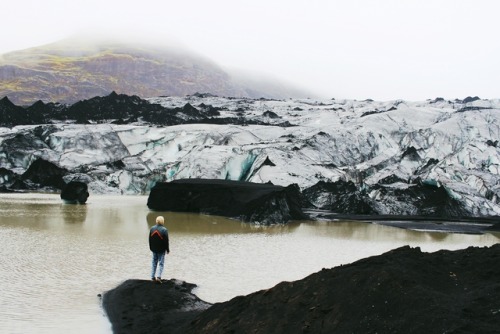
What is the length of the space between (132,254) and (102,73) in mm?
99423

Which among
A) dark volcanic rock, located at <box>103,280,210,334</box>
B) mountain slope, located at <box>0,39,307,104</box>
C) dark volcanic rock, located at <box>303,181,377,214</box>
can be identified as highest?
mountain slope, located at <box>0,39,307,104</box>

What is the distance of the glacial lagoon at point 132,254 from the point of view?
7.72 meters

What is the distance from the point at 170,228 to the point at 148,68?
326ft

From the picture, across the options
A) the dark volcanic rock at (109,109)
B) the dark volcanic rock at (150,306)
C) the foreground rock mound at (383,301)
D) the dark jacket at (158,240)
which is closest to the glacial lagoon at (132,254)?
the dark volcanic rock at (150,306)

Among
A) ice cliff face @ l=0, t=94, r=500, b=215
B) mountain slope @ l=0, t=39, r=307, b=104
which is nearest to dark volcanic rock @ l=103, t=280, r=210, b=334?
ice cliff face @ l=0, t=94, r=500, b=215

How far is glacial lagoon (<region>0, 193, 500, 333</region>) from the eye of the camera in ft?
25.3

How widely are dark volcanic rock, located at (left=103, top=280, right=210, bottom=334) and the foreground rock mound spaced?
27 cm

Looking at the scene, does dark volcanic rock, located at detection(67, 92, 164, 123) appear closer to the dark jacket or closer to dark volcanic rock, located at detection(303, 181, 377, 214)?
dark volcanic rock, located at detection(303, 181, 377, 214)

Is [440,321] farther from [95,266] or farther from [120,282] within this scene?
[95,266]

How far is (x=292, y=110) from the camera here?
64562 millimetres

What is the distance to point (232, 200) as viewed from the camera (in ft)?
81.9

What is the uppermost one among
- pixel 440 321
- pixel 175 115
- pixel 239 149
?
pixel 175 115

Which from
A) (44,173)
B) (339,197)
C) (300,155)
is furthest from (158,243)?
(44,173)

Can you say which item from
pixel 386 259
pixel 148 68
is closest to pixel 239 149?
pixel 386 259
